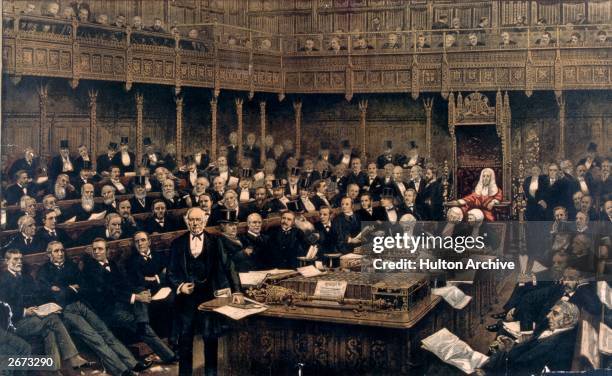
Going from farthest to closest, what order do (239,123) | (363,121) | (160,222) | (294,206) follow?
1. (363,121)
2. (239,123)
3. (294,206)
4. (160,222)

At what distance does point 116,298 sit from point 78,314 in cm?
50

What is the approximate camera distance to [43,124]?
11117mm

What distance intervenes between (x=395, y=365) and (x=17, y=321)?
467 cm

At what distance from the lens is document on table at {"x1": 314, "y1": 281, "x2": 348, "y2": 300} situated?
1055 centimetres

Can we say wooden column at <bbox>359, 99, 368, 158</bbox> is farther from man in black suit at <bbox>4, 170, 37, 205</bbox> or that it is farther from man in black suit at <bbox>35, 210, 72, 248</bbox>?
man in black suit at <bbox>4, 170, 37, 205</bbox>

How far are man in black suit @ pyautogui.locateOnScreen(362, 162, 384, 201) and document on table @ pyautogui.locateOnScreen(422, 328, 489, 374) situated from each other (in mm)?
2062

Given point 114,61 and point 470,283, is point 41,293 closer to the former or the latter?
point 114,61

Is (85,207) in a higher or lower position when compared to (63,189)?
lower

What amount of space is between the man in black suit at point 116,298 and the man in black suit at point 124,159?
41.5 inches

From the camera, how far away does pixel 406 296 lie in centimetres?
1033

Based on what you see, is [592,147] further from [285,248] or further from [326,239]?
[285,248]

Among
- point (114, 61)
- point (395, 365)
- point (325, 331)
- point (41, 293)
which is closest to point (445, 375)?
point (395, 365)

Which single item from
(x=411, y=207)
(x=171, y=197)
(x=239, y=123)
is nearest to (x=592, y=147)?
(x=411, y=207)

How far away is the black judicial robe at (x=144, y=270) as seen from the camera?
11094mm
